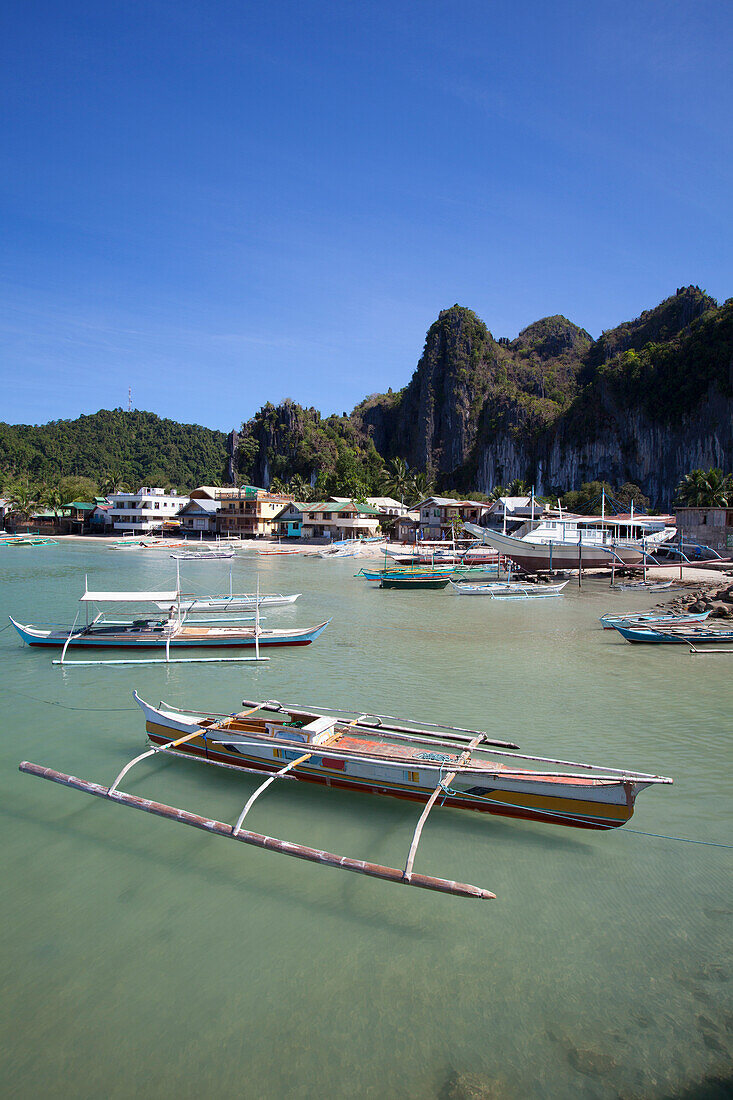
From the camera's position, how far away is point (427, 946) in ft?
21.8

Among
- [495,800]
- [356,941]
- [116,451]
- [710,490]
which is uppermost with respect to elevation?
[116,451]

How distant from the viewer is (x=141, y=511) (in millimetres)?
83125

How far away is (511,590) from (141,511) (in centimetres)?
6218

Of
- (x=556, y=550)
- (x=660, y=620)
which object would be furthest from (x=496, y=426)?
(x=660, y=620)

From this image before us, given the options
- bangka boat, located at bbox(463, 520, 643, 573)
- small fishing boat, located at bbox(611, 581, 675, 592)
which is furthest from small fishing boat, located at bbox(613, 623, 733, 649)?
bangka boat, located at bbox(463, 520, 643, 573)

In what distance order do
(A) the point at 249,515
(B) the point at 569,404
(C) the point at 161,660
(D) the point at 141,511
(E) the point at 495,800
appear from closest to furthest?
(E) the point at 495,800
(C) the point at 161,660
(A) the point at 249,515
(D) the point at 141,511
(B) the point at 569,404

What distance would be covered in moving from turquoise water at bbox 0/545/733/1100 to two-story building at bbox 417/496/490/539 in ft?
188

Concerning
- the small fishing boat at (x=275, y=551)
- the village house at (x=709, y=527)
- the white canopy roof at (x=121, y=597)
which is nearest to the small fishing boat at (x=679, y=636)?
the white canopy roof at (x=121, y=597)

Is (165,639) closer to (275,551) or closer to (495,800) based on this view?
(495,800)

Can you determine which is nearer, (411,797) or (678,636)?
(411,797)

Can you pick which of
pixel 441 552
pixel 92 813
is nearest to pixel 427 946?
pixel 92 813

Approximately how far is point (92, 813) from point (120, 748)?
2.47 metres

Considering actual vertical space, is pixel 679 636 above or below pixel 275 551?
below

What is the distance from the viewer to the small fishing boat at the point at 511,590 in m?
34.8
